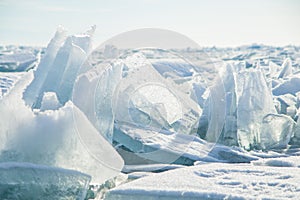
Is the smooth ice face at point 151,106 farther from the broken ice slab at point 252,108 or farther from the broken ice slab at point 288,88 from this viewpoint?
the broken ice slab at point 288,88

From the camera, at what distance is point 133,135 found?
404 cm

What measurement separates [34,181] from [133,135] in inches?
58.7

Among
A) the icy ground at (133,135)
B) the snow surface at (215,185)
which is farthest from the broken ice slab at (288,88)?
the snow surface at (215,185)

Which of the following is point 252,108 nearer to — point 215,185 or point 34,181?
point 215,185

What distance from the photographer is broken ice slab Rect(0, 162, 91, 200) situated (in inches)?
102

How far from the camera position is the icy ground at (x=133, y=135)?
249 cm

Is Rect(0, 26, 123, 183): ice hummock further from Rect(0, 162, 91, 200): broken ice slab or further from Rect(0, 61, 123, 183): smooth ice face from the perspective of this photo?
Rect(0, 162, 91, 200): broken ice slab

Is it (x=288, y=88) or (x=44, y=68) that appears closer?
(x=44, y=68)

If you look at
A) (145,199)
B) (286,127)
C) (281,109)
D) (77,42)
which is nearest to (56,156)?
(145,199)

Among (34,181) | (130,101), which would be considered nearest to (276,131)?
(130,101)

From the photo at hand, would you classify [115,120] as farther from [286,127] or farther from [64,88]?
[286,127]

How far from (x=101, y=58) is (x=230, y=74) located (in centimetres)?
143

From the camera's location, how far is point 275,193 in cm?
223

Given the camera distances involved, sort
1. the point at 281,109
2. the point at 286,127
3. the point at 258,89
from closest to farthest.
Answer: the point at 286,127
the point at 258,89
the point at 281,109
